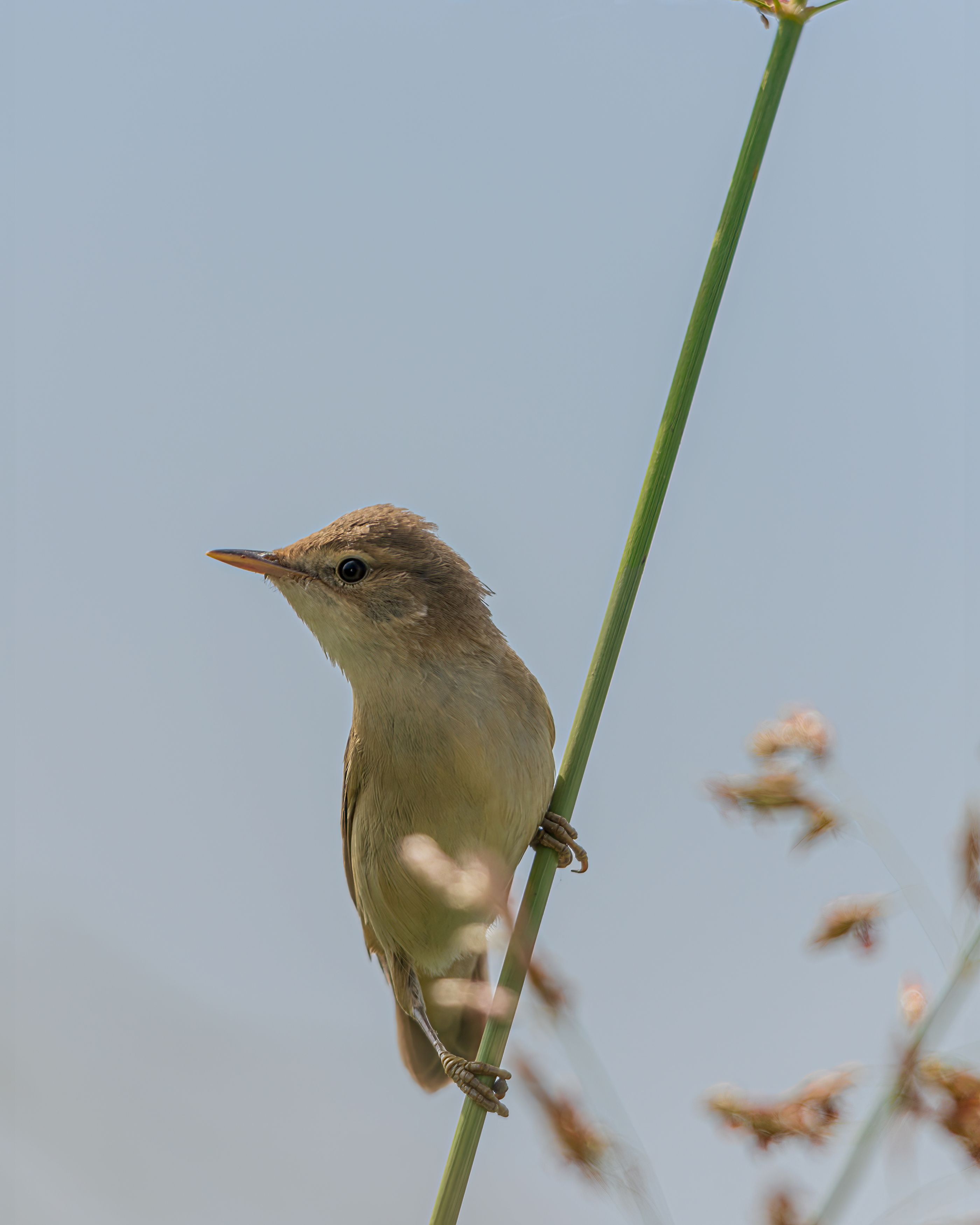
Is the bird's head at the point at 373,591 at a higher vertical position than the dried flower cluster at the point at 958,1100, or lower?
higher

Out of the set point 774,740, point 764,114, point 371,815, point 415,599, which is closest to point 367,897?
point 371,815

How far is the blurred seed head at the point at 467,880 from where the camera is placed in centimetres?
121

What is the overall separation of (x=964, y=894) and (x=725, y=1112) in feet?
1.04

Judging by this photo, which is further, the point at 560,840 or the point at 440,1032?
the point at 440,1032

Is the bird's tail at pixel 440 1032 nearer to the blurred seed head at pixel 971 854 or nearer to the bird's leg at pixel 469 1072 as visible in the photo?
the bird's leg at pixel 469 1072

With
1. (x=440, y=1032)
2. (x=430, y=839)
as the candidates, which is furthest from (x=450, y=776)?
(x=440, y=1032)

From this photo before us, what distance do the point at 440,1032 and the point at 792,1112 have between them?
286cm

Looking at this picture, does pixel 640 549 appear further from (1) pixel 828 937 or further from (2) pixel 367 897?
(2) pixel 367 897

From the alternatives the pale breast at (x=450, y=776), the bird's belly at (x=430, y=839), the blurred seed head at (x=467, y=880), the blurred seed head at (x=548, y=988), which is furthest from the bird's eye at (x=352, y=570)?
the blurred seed head at (x=548, y=988)

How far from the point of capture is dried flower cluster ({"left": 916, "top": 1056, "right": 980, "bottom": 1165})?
943 millimetres

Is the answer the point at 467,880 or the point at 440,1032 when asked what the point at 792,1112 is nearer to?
the point at 467,880

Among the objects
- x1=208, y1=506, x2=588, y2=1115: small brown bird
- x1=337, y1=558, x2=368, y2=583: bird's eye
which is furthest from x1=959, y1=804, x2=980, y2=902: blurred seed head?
x1=337, y1=558, x2=368, y2=583: bird's eye

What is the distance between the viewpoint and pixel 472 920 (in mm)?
2914

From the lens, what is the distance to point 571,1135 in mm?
1095
